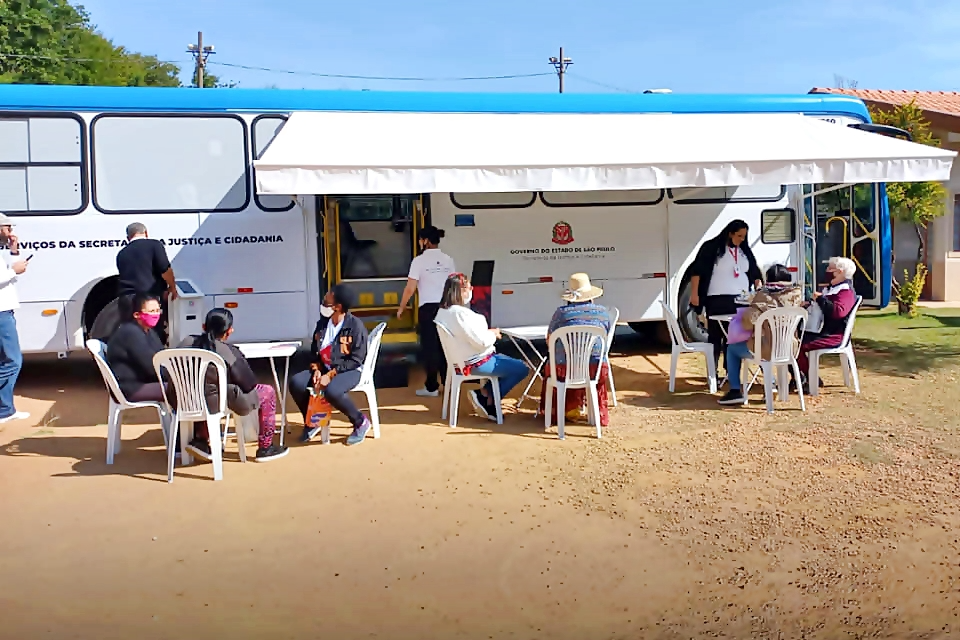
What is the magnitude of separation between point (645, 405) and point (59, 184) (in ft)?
17.3

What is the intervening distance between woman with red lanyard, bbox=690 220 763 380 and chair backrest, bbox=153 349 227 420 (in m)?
4.15

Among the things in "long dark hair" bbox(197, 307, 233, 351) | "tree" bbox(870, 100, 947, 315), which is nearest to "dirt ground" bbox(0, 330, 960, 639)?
"long dark hair" bbox(197, 307, 233, 351)

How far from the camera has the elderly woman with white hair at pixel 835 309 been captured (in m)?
6.79

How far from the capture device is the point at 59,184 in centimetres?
743

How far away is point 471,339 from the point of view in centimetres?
619

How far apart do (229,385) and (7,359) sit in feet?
7.80

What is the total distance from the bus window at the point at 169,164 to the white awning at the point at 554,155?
67cm

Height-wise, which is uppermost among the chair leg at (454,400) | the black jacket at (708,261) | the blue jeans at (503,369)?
the black jacket at (708,261)

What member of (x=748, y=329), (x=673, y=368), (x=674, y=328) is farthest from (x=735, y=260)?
(x=673, y=368)

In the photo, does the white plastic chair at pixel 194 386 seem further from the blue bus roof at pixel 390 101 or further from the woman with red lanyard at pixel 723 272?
the woman with red lanyard at pixel 723 272

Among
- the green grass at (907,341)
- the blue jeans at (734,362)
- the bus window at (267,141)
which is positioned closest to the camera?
the blue jeans at (734,362)

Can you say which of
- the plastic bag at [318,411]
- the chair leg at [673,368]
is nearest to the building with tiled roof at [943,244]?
the chair leg at [673,368]

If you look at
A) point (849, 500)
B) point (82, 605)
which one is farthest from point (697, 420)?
point (82, 605)

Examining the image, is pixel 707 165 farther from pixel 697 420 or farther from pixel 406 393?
pixel 406 393
